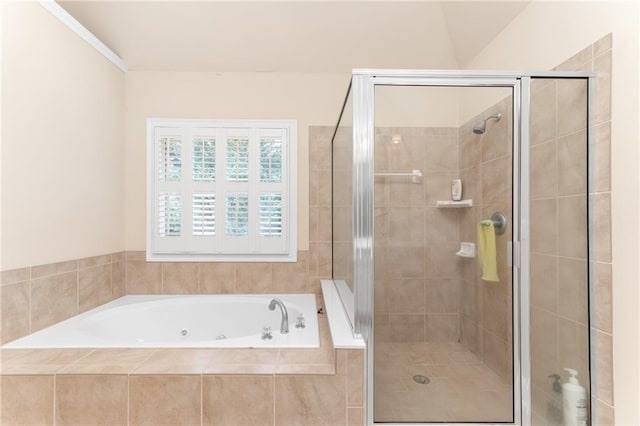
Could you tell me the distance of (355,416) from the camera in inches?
54.9

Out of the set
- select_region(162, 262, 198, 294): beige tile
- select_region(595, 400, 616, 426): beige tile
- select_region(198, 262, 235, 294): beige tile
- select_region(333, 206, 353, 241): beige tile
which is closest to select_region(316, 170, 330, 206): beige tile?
select_region(333, 206, 353, 241): beige tile

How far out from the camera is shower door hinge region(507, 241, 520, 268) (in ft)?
4.90

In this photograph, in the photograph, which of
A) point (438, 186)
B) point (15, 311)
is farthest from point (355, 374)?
point (15, 311)

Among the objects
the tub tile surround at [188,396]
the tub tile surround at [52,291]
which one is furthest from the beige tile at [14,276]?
the tub tile surround at [188,396]

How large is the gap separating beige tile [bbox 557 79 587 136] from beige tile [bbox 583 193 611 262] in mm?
320

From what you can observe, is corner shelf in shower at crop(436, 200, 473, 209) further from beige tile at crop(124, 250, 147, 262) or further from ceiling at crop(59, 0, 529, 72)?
beige tile at crop(124, 250, 147, 262)

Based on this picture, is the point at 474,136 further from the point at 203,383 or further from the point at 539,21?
the point at 203,383

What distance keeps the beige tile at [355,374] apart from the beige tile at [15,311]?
1744mm

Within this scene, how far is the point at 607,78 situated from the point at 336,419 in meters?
1.80

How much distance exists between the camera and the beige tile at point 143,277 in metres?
2.79

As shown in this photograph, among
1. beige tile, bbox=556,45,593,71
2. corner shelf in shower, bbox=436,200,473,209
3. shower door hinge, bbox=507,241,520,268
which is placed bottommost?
shower door hinge, bbox=507,241,520,268

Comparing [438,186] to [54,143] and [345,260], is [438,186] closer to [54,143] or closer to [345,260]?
[345,260]

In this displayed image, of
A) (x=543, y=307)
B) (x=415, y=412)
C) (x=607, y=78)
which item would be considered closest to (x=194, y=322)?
(x=415, y=412)

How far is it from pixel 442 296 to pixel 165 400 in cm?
126
